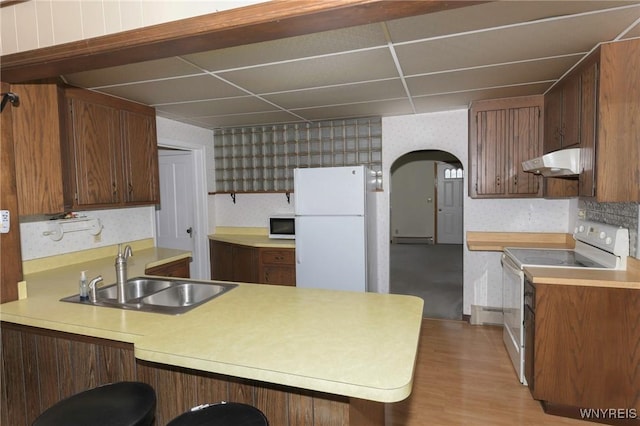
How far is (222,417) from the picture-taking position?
1240 millimetres

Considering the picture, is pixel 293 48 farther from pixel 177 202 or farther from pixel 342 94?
pixel 177 202

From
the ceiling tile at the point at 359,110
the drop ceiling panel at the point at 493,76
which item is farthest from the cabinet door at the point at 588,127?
the ceiling tile at the point at 359,110

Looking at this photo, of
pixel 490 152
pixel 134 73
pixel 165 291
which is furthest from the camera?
pixel 490 152

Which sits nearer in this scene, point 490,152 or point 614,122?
point 614,122

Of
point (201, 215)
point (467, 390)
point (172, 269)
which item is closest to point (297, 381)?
point (467, 390)

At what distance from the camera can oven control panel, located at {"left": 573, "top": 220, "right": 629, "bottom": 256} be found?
225cm

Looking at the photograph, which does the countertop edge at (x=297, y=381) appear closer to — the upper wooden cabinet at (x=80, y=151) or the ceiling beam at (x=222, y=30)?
the ceiling beam at (x=222, y=30)

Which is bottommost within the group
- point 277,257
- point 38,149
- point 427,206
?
point 277,257

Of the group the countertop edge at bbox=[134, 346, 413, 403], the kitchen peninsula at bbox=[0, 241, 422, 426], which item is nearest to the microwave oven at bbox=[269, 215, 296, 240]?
the kitchen peninsula at bbox=[0, 241, 422, 426]

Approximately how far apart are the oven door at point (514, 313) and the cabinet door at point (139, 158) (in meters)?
3.19

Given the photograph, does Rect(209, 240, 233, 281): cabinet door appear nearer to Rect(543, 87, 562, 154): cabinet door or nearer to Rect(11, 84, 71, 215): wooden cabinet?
Rect(11, 84, 71, 215): wooden cabinet

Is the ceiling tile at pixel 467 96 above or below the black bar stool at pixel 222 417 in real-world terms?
above

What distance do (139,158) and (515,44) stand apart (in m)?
3.04

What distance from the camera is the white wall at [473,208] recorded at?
3.46 m
